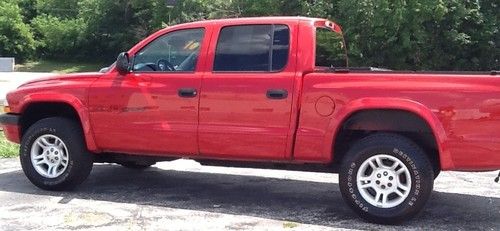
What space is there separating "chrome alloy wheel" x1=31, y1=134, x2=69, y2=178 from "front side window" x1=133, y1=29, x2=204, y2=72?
119 cm

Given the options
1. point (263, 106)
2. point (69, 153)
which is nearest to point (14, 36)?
point (69, 153)

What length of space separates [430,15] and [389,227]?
83.1 ft

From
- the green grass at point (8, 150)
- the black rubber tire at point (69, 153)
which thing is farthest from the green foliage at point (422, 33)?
the black rubber tire at point (69, 153)

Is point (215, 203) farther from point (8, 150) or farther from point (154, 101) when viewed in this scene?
point (8, 150)

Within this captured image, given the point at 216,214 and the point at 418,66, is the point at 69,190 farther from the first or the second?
the point at 418,66

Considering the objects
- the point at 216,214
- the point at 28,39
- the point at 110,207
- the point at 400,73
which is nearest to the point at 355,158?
the point at 400,73

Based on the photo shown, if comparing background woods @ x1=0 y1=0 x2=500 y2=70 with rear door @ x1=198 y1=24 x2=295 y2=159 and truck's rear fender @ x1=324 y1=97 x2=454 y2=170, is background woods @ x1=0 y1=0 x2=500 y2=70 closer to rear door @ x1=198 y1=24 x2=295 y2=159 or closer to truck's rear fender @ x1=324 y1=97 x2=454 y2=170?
rear door @ x1=198 y1=24 x2=295 y2=159

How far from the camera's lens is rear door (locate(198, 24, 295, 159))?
231 inches

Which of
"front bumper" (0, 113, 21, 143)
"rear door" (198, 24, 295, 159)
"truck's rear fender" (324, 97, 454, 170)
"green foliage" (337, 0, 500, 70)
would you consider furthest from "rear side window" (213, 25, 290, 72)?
"green foliage" (337, 0, 500, 70)

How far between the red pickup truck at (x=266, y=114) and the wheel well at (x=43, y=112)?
0.04ft

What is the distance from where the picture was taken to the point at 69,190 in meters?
6.92

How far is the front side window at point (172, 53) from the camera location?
643 centimetres

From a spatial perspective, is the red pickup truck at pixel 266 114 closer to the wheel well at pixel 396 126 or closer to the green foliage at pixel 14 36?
the wheel well at pixel 396 126

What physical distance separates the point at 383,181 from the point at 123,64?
2698 mm
